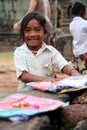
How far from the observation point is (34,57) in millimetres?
3955

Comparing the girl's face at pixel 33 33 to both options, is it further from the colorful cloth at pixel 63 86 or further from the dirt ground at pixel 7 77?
the dirt ground at pixel 7 77

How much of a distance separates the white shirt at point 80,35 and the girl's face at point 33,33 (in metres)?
2.52

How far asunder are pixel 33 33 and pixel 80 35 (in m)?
2.62

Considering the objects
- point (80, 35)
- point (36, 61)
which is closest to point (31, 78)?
point (36, 61)

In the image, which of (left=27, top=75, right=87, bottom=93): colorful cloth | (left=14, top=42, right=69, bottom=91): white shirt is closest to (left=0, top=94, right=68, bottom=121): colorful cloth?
(left=27, top=75, right=87, bottom=93): colorful cloth

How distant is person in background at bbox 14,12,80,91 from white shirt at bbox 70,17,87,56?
2.41 meters

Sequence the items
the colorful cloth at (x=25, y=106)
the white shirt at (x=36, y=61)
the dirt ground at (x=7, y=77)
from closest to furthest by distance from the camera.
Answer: the colorful cloth at (x=25, y=106) → the white shirt at (x=36, y=61) → the dirt ground at (x=7, y=77)

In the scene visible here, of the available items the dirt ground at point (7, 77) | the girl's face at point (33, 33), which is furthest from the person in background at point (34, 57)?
the dirt ground at point (7, 77)

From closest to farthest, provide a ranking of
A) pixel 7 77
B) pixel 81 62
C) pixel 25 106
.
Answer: pixel 25 106, pixel 81 62, pixel 7 77

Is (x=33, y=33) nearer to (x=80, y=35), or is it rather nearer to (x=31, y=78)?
(x=31, y=78)

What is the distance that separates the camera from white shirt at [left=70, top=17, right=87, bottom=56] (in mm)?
6387

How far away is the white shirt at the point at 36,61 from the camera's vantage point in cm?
392

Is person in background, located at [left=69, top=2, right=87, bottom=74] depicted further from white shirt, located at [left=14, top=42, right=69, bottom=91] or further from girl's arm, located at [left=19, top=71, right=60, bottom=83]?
girl's arm, located at [left=19, top=71, right=60, bottom=83]

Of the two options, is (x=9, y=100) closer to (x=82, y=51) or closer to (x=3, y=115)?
(x=3, y=115)
